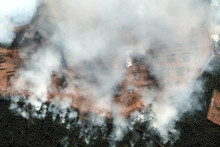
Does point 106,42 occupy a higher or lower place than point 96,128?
higher

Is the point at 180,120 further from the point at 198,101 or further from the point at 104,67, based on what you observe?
the point at 104,67

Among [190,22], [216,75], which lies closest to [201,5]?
[190,22]

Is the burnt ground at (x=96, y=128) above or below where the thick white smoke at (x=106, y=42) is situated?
below

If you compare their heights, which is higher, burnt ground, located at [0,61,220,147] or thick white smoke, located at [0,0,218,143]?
thick white smoke, located at [0,0,218,143]

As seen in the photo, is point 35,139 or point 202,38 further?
point 202,38

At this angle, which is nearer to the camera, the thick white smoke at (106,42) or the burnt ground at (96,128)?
the thick white smoke at (106,42)
